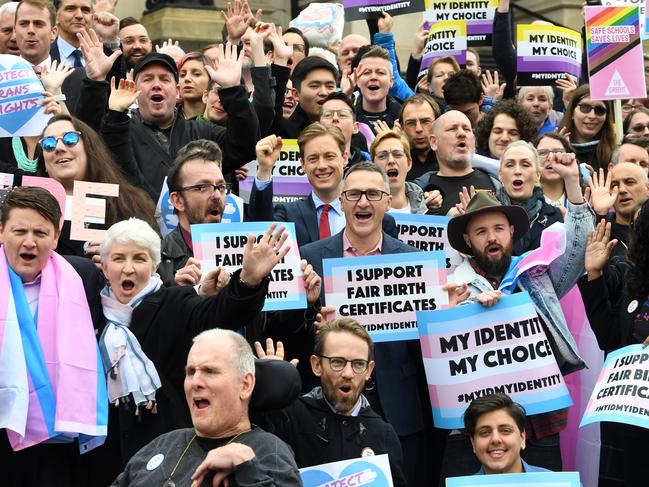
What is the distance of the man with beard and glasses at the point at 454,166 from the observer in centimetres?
895

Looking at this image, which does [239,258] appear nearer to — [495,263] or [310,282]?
[310,282]

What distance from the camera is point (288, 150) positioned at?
9.13 metres

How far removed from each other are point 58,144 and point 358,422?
2.27 m

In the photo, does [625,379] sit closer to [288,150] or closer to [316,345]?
[316,345]

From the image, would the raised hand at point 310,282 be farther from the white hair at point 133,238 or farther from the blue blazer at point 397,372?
the white hair at point 133,238

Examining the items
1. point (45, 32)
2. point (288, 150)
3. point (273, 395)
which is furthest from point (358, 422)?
point (45, 32)

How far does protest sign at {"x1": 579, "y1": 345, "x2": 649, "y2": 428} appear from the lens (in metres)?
6.75

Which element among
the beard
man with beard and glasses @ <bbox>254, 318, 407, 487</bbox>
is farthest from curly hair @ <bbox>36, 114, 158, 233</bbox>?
the beard

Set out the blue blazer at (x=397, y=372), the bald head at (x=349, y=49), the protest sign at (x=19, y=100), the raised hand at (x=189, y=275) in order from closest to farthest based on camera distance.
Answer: the raised hand at (x=189, y=275) < the blue blazer at (x=397, y=372) < the protest sign at (x=19, y=100) < the bald head at (x=349, y=49)

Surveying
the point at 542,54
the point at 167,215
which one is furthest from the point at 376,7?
the point at 167,215

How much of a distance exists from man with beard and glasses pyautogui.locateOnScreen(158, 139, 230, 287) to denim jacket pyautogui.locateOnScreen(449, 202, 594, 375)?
142 centimetres

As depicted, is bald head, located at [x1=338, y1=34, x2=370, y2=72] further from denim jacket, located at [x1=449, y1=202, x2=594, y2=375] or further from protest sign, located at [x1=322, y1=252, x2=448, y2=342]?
protest sign, located at [x1=322, y1=252, x2=448, y2=342]

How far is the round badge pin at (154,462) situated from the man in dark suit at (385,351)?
5.76ft

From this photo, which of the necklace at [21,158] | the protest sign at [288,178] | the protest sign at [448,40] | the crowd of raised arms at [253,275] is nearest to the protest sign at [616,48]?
the crowd of raised arms at [253,275]
